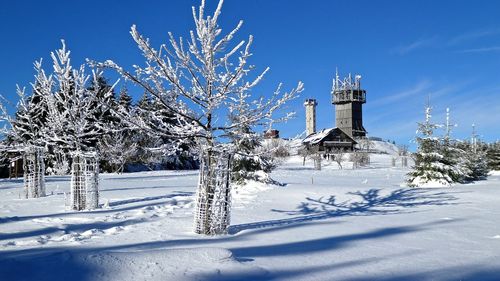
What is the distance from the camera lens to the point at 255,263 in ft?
17.2

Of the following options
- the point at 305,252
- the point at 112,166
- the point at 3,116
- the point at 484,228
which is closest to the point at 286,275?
the point at 305,252

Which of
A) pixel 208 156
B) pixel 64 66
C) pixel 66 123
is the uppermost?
pixel 64 66

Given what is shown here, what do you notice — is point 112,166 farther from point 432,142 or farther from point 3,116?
point 432,142

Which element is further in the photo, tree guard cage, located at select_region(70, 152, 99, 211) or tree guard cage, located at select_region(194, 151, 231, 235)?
tree guard cage, located at select_region(70, 152, 99, 211)

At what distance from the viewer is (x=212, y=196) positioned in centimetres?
802

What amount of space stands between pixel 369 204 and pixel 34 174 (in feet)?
40.9

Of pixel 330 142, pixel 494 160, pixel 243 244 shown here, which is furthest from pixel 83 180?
pixel 330 142

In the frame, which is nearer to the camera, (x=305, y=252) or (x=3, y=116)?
(x=305, y=252)

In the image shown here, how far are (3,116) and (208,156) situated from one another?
10.9 meters

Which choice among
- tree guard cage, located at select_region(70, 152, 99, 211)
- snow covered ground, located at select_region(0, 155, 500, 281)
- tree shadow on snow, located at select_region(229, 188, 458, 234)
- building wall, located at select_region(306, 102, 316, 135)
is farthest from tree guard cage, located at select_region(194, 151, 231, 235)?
building wall, located at select_region(306, 102, 316, 135)

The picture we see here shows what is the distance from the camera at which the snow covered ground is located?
4.63m

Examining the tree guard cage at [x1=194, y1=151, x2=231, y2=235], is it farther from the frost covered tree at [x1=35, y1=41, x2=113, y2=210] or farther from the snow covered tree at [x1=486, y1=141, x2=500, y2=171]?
the snow covered tree at [x1=486, y1=141, x2=500, y2=171]

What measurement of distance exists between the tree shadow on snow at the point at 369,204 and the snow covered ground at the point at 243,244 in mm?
211

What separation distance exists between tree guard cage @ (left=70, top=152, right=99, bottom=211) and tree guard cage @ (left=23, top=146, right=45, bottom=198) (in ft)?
11.4
